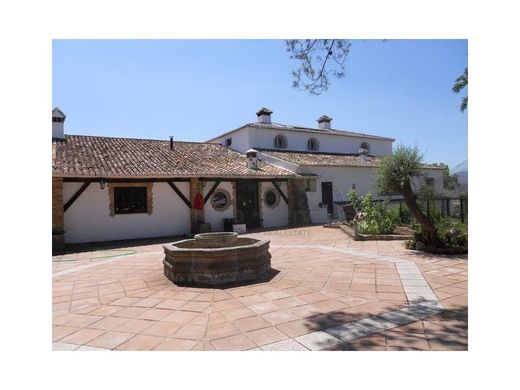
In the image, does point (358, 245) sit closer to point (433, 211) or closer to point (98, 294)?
point (433, 211)

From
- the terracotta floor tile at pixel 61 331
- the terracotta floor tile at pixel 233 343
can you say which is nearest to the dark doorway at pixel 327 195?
the terracotta floor tile at pixel 233 343

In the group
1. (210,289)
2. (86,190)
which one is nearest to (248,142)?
(86,190)

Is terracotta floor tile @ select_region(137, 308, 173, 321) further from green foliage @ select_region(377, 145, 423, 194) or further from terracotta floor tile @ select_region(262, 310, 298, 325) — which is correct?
green foliage @ select_region(377, 145, 423, 194)

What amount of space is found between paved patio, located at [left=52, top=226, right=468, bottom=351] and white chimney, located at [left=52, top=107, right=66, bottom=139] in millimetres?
9470

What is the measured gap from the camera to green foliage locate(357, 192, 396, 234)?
1041 centimetres

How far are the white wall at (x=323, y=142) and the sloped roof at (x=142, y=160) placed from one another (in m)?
1.89

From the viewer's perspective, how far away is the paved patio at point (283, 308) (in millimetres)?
3305

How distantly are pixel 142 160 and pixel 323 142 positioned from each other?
12.0 metres

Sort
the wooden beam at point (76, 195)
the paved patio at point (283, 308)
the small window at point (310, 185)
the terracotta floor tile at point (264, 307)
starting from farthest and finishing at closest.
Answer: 1. the small window at point (310, 185)
2. the wooden beam at point (76, 195)
3. the terracotta floor tile at point (264, 307)
4. the paved patio at point (283, 308)

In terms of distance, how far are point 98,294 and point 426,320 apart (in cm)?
459

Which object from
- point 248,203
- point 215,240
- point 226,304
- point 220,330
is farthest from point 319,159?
point 220,330

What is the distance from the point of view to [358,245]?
29.7 ft

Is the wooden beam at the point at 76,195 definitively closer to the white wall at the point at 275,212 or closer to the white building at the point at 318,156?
the white wall at the point at 275,212

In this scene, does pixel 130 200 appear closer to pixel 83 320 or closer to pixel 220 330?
pixel 83 320
